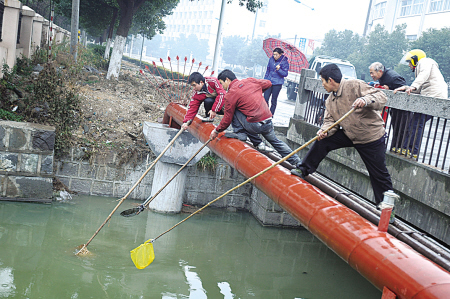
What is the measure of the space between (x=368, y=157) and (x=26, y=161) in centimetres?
Result: 601

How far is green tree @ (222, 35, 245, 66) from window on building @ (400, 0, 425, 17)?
3154 cm

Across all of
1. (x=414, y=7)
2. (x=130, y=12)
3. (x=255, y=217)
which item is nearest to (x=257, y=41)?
(x=414, y=7)

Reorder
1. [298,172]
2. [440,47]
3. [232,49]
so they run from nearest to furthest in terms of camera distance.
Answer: [298,172], [440,47], [232,49]

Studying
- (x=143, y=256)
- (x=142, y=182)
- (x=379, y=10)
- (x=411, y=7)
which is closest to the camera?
(x=143, y=256)

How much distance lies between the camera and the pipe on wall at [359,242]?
2.13 metres

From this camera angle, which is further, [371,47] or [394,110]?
[371,47]

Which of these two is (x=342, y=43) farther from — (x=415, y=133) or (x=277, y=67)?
(x=415, y=133)

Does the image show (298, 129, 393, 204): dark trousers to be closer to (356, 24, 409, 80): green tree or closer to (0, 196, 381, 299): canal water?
(0, 196, 381, 299): canal water

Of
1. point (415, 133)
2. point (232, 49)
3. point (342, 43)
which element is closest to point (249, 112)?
point (415, 133)

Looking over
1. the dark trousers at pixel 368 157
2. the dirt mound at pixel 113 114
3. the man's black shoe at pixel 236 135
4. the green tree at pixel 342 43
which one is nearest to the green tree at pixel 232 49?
the green tree at pixel 342 43

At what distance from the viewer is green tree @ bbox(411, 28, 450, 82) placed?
25.3 metres

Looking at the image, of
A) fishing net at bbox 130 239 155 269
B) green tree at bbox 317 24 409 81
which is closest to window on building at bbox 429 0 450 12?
green tree at bbox 317 24 409 81

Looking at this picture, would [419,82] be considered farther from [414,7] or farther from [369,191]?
[414,7]

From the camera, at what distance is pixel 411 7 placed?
35.6 metres
